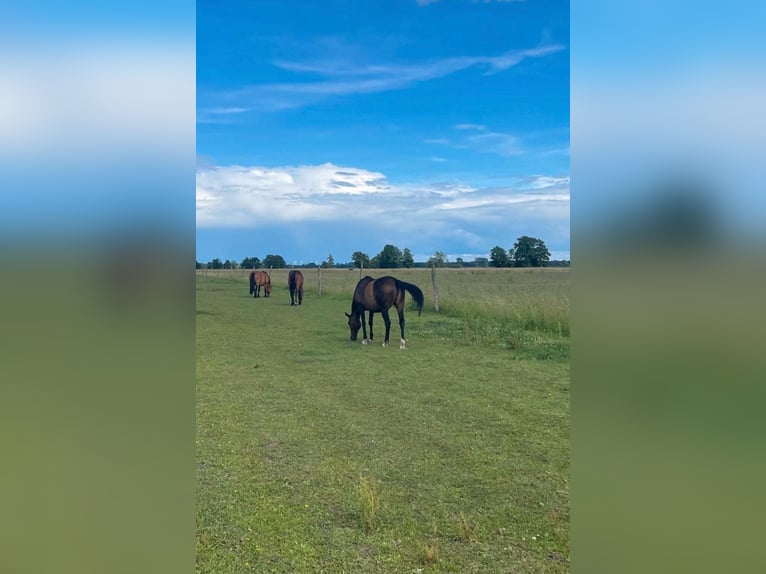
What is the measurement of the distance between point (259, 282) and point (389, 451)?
1346 centimetres

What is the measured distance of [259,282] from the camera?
17422mm

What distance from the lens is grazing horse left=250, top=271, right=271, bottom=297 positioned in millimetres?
17359

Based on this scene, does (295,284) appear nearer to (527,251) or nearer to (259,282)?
(259,282)

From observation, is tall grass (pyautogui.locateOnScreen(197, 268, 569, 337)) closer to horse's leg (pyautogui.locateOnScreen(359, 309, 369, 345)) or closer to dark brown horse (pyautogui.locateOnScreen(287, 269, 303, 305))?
horse's leg (pyautogui.locateOnScreen(359, 309, 369, 345))

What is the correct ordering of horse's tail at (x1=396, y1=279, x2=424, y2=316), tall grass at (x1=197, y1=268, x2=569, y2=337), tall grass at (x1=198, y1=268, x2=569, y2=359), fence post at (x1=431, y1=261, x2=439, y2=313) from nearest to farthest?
tall grass at (x1=198, y1=268, x2=569, y2=359)
tall grass at (x1=197, y1=268, x2=569, y2=337)
horse's tail at (x1=396, y1=279, x2=424, y2=316)
fence post at (x1=431, y1=261, x2=439, y2=313)

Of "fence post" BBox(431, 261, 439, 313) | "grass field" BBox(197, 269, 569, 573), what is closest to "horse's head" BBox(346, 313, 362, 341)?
"grass field" BBox(197, 269, 569, 573)

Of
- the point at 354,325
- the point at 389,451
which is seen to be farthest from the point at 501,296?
the point at 389,451

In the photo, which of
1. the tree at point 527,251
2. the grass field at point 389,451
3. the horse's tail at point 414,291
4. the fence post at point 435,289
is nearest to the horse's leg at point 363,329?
the grass field at point 389,451

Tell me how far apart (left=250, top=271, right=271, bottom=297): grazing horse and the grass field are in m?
7.59

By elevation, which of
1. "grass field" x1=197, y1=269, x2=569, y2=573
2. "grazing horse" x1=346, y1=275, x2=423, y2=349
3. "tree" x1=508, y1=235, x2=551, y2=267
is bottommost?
"grass field" x1=197, y1=269, x2=569, y2=573

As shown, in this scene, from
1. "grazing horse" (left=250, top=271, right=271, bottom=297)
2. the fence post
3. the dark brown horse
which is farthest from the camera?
"grazing horse" (left=250, top=271, right=271, bottom=297)

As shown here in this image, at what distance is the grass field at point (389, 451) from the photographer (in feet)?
10.5
